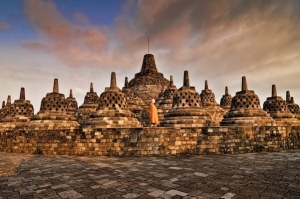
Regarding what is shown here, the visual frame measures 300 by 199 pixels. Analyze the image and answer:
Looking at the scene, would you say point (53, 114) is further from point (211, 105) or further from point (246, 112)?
point (211, 105)

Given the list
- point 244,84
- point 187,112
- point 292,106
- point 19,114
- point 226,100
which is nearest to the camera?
point 187,112

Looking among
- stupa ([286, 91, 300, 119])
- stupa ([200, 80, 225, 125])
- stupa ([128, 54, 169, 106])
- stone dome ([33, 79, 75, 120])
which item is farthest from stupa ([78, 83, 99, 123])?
stupa ([286, 91, 300, 119])

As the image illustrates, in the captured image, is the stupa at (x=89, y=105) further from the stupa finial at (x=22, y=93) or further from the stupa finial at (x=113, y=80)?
the stupa finial at (x=113, y=80)

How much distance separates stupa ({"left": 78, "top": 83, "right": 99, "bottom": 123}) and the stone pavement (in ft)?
47.8

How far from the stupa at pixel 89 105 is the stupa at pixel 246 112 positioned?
43.0 ft

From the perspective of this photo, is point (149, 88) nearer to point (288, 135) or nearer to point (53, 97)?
point (53, 97)

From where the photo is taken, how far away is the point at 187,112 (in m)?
13.0

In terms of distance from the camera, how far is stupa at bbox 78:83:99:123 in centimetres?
2169

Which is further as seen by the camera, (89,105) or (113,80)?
(89,105)

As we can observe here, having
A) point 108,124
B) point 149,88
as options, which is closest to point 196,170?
point 108,124

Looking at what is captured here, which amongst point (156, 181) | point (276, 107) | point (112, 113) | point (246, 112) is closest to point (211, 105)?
point (276, 107)

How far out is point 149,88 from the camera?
28.8 metres

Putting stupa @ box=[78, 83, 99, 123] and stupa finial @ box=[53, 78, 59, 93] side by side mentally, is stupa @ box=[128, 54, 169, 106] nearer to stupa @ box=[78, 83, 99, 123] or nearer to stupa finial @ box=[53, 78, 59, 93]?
stupa @ box=[78, 83, 99, 123]

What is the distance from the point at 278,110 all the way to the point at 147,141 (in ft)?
40.8
